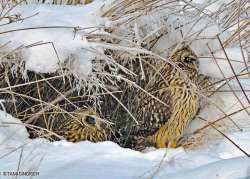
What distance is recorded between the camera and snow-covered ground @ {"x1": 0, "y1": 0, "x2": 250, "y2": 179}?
2.71 m

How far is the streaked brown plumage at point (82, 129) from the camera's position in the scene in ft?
13.3

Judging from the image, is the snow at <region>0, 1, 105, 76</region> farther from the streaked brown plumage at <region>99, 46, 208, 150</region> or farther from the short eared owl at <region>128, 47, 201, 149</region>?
the short eared owl at <region>128, 47, 201, 149</region>

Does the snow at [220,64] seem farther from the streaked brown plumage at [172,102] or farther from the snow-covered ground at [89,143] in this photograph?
the streaked brown plumage at [172,102]

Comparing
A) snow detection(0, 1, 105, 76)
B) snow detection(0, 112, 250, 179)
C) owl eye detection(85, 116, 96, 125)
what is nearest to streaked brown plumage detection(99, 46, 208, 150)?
owl eye detection(85, 116, 96, 125)

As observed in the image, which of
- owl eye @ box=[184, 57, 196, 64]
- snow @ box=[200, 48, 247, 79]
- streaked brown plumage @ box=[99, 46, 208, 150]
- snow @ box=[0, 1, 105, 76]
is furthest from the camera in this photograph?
snow @ box=[200, 48, 247, 79]

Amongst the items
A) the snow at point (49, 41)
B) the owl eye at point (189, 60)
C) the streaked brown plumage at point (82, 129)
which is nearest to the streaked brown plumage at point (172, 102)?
the owl eye at point (189, 60)

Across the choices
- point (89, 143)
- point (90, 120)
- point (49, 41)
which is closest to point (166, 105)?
point (90, 120)

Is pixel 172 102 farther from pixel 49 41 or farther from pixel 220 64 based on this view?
pixel 49 41

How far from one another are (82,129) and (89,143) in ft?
2.67

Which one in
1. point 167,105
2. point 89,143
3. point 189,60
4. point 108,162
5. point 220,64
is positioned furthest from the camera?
point 220,64

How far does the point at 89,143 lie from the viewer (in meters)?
3.29

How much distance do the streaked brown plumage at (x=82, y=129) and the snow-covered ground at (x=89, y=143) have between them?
358 mm

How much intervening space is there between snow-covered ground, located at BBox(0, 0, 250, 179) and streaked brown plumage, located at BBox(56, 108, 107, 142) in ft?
1.17

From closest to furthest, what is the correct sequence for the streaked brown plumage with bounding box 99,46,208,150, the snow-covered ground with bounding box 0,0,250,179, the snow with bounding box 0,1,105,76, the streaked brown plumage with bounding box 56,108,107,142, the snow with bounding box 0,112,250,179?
the snow with bounding box 0,112,250,179 < the snow-covered ground with bounding box 0,0,250,179 < the snow with bounding box 0,1,105,76 < the streaked brown plumage with bounding box 56,108,107,142 < the streaked brown plumage with bounding box 99,46,208,150
